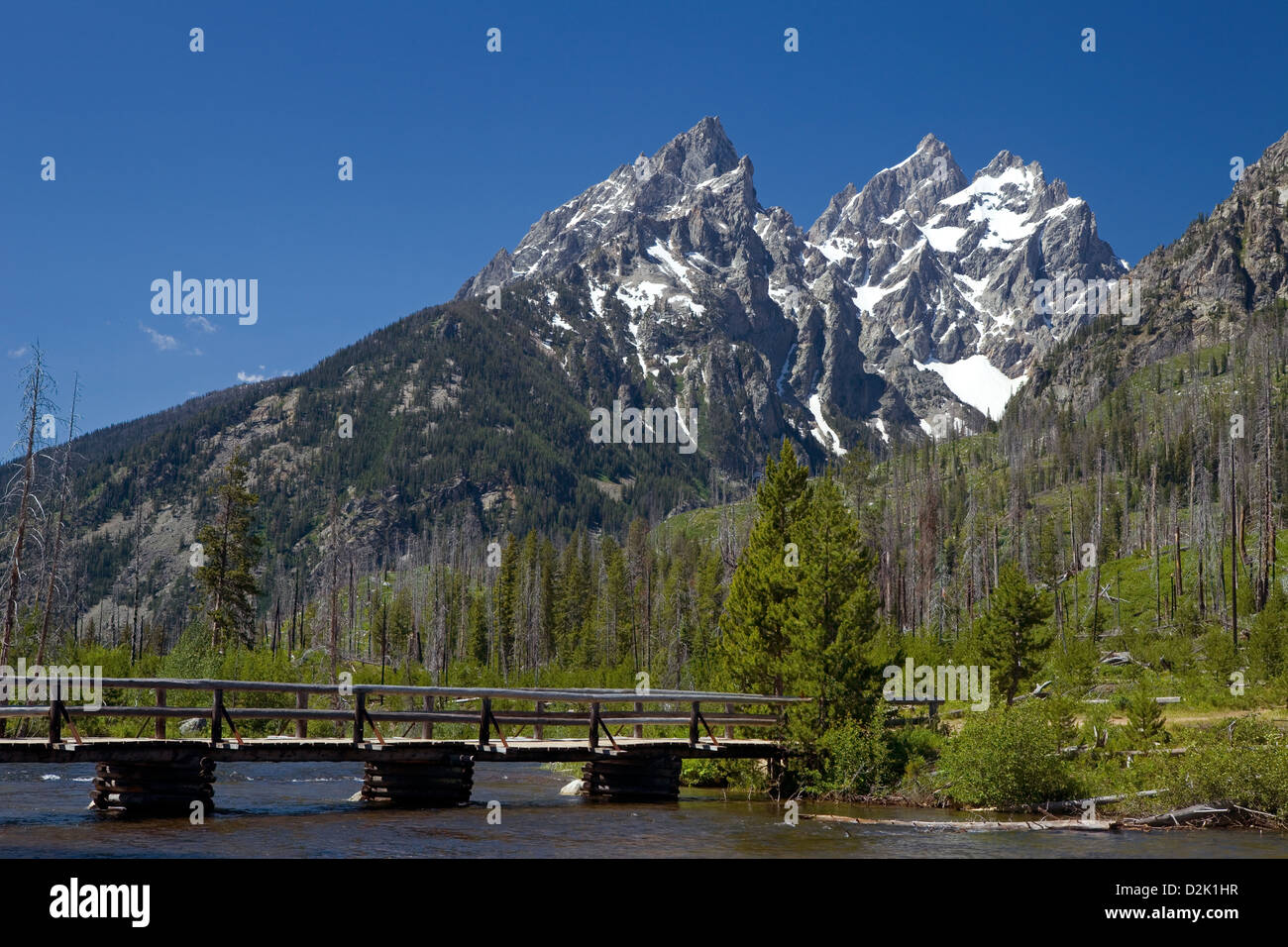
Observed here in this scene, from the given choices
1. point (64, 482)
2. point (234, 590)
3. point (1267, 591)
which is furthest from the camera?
point (1267, 591)

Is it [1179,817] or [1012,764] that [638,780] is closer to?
[1012,764]

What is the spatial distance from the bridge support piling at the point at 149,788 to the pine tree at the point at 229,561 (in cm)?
3868

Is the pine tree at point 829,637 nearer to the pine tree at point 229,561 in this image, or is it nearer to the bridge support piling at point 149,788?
the bridge support piling at point 149,788

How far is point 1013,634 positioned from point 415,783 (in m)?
29.8

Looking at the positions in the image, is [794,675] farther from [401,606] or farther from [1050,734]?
[401,606]

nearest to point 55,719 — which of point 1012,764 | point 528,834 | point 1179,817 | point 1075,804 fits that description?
point 528,834

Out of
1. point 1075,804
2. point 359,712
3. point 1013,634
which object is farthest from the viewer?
point 1013,634

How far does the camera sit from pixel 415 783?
1135 inches

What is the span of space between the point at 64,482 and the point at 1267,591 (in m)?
78.5

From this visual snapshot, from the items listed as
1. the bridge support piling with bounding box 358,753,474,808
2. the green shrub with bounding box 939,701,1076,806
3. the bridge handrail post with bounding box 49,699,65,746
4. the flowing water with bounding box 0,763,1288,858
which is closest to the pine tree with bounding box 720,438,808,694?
the flowing water with bounding box 0,763,1288,858

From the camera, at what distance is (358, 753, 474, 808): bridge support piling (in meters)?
28.7

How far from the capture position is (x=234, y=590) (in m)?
64.1

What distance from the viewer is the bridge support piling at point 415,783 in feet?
94.2
